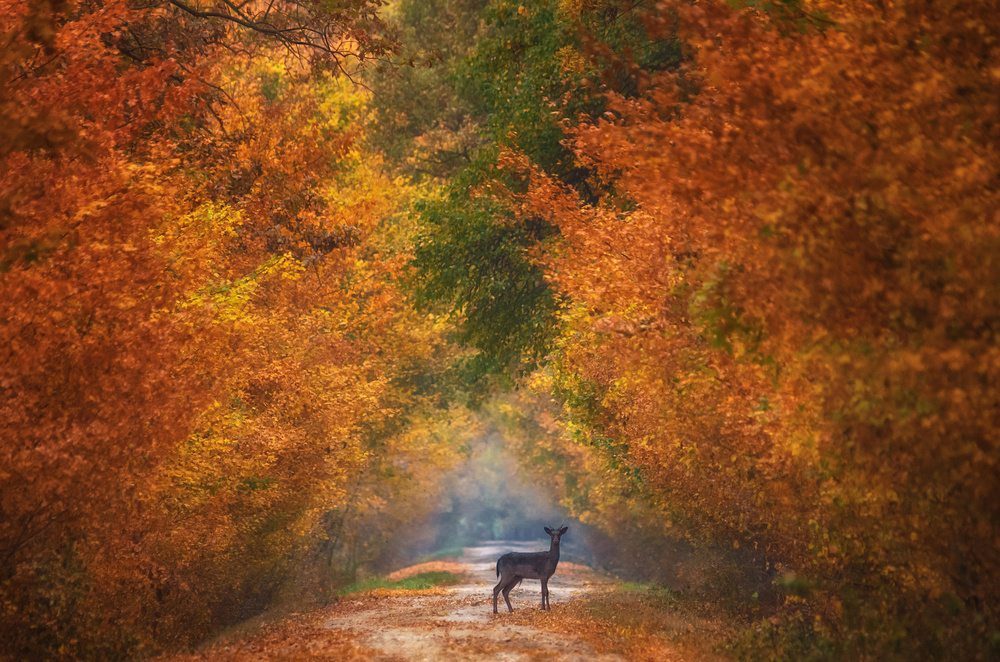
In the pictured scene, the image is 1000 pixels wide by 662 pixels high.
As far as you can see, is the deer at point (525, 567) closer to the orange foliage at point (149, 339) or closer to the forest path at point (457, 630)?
the forest path at point (457, 630)

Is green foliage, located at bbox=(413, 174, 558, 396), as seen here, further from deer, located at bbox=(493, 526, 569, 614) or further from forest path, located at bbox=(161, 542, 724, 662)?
forest path, located at bbox=(161, 542, 724, 662)

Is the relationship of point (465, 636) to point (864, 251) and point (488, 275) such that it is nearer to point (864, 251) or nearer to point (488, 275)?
point (488, 275)

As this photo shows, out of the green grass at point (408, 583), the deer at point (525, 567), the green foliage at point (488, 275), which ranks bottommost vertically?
the green grass at point (408, 583)

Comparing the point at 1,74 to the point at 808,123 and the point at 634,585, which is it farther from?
the point at 634,585

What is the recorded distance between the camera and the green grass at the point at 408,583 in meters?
30.9

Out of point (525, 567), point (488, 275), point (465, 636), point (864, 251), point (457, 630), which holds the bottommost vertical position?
point (525, 567)

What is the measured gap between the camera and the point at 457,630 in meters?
16.0

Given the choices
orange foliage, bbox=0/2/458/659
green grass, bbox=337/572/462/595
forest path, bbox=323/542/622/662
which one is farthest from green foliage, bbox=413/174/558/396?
green grass, bbox=337/572/462/595

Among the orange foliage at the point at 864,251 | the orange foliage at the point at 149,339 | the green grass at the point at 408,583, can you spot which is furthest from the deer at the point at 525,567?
the green grass at the point at 408,583

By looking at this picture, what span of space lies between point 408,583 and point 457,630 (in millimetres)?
18809

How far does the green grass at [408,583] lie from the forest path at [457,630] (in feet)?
16.0

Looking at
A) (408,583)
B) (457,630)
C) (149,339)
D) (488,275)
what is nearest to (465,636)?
(457,630)

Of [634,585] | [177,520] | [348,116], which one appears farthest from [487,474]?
[177,520]

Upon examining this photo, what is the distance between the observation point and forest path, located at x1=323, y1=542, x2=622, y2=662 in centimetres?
1283
